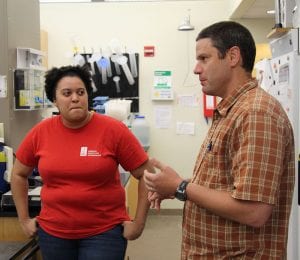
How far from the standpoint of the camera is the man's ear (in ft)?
3.97

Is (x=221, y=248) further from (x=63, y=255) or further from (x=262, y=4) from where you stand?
(x=262, y=4)

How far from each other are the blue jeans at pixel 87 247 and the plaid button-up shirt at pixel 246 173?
597 millimetres

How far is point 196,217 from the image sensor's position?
127 centimetres

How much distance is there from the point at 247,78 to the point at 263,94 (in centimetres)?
10

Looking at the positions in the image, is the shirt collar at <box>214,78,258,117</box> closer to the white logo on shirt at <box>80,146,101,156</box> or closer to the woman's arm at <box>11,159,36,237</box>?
the white logo on shirt at <box>80,146,101,156</box>

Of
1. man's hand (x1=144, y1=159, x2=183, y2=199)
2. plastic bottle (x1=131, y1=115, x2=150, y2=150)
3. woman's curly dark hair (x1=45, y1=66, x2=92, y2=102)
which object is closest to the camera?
man's hand (x1=144, y1=159, x2=183, y2=199)

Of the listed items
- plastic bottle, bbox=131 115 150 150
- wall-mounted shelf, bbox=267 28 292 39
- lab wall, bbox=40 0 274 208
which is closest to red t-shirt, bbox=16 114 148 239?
wall-mounted shelf, bbox=267 28 292 39

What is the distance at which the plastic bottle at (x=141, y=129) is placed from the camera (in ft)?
16.2

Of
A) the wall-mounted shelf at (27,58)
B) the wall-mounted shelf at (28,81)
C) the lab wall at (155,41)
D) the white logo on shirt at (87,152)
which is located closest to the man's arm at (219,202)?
the white logo on shirt at (87,152)

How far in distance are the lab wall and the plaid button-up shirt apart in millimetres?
3764

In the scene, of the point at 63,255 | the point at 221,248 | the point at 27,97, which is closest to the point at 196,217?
the point at 221,248

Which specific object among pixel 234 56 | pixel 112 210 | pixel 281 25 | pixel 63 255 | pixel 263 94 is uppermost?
pixel 281 25

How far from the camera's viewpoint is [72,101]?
6.12 ft

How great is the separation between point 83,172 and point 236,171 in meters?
0.86
